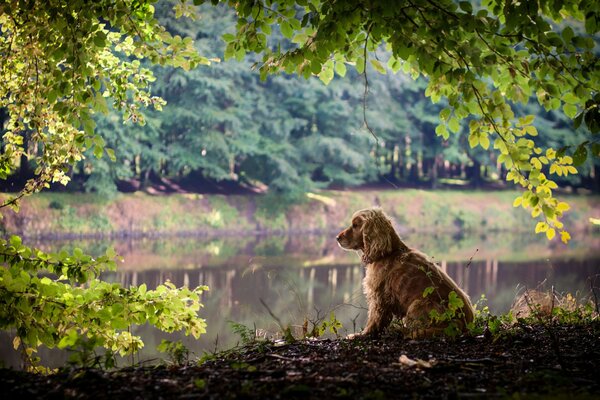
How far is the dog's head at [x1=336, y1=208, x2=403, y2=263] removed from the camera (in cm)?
598

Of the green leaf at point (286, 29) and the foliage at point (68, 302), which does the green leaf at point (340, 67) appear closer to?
the green leaf at point (286, 29)

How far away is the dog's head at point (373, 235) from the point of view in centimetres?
598

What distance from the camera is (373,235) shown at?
19.7 feet

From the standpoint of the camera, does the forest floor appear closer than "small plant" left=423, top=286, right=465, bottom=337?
Yes

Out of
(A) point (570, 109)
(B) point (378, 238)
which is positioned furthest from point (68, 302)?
(A) point (570, 109)

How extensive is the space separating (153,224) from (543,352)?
2683cm

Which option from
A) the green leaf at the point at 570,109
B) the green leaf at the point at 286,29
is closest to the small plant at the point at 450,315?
the green leaf at the point at 570,109

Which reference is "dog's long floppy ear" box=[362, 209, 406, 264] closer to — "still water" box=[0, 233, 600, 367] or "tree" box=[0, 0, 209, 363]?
"still water" box=[0, 233, 600, 367]

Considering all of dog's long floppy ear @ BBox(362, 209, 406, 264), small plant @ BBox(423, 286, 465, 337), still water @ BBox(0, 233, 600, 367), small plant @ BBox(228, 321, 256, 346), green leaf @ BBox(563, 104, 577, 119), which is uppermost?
green leaf @ BBox(563, 104, 577, 119)

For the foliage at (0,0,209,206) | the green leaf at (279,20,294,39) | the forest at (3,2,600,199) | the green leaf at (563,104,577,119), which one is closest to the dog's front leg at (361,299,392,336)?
the green leaf at (563,104,577,119)

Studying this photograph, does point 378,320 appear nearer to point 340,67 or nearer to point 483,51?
point 340,67

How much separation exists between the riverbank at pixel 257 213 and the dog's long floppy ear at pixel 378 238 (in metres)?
21.3

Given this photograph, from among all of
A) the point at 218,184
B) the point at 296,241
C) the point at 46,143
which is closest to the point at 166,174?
the point at 218,184

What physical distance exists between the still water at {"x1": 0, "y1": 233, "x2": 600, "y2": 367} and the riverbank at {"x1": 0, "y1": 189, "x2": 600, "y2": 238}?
2.14 meters
